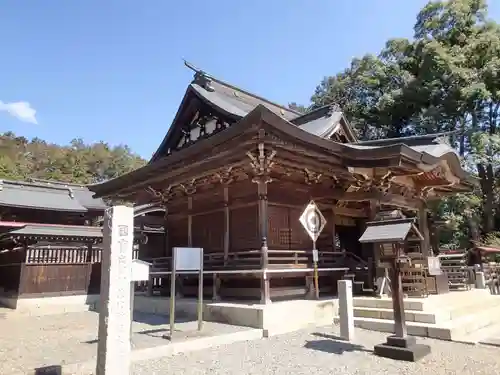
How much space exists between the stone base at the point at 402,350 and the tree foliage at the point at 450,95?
16317 mm

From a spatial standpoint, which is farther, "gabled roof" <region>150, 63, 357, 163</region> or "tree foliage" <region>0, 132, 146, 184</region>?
"tree foliage" <region>0, 132, 146, 184</region>

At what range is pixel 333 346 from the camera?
643 centimetres

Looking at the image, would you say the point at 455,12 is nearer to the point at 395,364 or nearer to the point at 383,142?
the point at 383,142

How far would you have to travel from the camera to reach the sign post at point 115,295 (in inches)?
161

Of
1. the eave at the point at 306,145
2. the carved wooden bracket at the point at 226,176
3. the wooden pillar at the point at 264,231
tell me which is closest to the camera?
the eave at the point at 306,145

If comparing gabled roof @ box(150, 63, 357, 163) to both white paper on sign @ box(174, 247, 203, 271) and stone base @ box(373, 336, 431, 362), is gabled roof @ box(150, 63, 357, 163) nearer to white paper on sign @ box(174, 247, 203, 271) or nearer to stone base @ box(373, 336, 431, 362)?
white paper on sign @ box(174, 247, 203, 271)

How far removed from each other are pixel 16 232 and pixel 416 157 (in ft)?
43.9

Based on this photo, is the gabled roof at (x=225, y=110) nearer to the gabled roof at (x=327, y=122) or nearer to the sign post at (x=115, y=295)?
the gabled roof at (x=327, y=122)

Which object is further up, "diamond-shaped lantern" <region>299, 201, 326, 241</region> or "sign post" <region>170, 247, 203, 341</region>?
"diamond-shaped lantern" <region>299, 201, 326, 241</region>

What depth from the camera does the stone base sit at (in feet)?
18.2

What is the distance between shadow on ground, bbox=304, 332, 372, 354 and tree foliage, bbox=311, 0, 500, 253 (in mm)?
15936

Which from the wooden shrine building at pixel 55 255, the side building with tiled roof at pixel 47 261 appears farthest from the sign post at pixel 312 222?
the side building with tiled roof at pixel 47 261

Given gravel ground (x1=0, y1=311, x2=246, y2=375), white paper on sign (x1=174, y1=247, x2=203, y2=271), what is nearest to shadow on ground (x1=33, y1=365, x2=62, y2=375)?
gravel ground (x1=0, y1=311, x2=246, y2=375)

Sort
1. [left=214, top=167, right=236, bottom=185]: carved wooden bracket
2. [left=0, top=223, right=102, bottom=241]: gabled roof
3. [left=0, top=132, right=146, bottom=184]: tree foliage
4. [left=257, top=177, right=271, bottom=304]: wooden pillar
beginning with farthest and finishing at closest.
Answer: [left=0, top=132, right=146, bottom=184]: tree foliage, [left=0, top=223, right=102, bottom=241]: gabled roof, [left=214, top=167, right=236, bottom=185]: carved wooden bracket, [left=257, top=177, right=271, bottom=304]: wooden pillar
